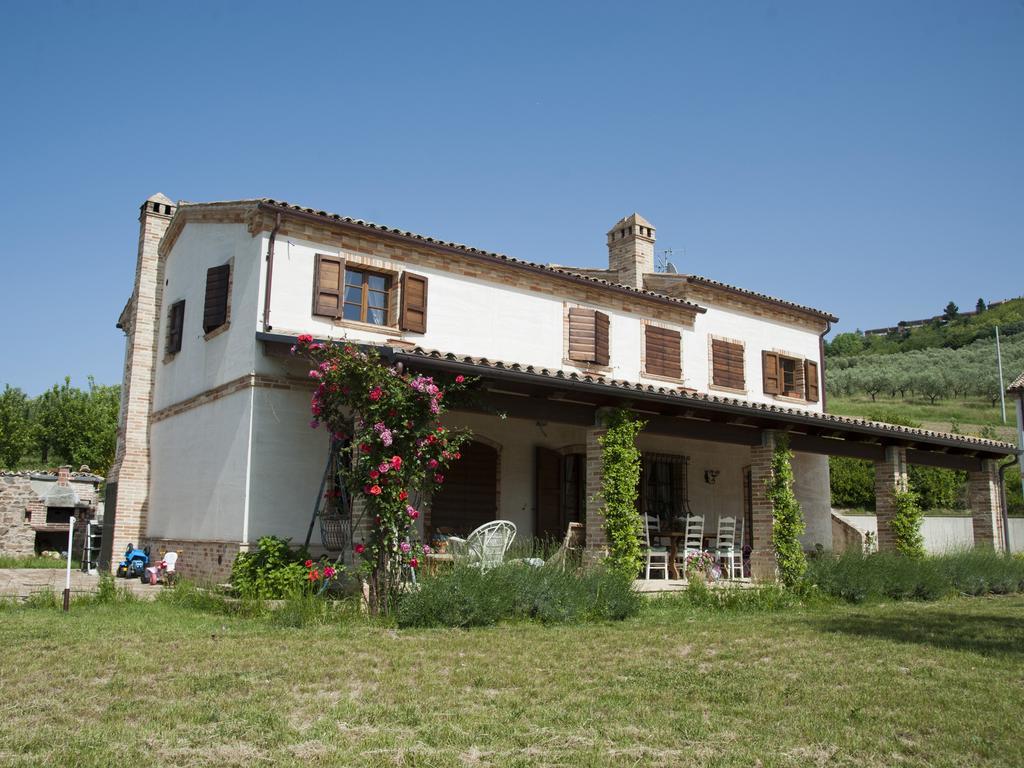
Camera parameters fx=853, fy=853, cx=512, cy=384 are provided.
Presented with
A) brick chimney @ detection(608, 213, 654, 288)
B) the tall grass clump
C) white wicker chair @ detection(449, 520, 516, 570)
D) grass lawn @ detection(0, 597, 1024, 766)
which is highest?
brick chimney @ detection(608, 213, 654, 288)

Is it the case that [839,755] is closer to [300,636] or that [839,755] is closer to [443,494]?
[300,636]

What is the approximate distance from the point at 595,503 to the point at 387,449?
142 inches

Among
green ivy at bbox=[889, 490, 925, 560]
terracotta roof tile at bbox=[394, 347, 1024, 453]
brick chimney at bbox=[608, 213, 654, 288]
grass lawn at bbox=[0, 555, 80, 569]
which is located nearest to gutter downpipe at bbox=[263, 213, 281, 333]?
terracotta roof tile at bbox=[394, 347, 1024, 453]

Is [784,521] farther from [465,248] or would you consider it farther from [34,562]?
[34,562]

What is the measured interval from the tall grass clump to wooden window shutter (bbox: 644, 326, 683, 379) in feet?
17.0

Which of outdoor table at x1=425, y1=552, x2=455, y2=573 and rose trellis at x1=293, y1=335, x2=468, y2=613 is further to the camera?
outdoor table at x1=425, y1=552, x2=455, y2=573

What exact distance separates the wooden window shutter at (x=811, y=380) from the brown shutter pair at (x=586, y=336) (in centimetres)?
593

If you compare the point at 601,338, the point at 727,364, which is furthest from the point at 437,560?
the point at 727,364

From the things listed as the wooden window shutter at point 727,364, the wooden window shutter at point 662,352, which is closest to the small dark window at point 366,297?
the wooden window shutter at point 662,352

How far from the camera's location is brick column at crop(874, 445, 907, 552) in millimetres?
15055

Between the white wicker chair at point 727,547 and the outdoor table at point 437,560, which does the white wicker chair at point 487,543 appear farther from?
the white wicker chair at point 727,547

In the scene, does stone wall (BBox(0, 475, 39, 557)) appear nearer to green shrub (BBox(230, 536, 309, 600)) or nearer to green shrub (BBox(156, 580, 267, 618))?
green shrub (BBox(156, 580, 267, 618))

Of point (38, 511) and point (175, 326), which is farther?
point (38, 511)

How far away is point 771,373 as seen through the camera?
59.7 ft
